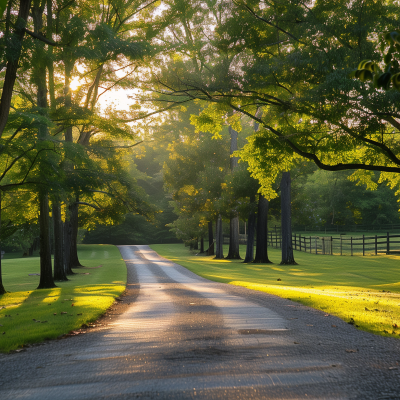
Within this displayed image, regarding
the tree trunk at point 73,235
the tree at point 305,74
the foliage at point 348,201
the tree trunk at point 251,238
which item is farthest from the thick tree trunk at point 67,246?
the foliage at point 348,201

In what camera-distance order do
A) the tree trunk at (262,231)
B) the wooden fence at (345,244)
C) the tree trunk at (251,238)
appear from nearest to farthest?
the tree trunk at (262,231) → the tree trunk at (251,238) → the wooden fence at (345,244)

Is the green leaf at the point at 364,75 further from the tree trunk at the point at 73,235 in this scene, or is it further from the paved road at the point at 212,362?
the tree trunk at the point at 73,235

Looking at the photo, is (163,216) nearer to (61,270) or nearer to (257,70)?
(61,270)

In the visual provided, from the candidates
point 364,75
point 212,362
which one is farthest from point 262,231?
point 364,75

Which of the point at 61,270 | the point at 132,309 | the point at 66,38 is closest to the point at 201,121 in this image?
the point at 66,38

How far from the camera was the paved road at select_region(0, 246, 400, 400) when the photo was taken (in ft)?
12.8

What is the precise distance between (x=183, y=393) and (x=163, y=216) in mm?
62663

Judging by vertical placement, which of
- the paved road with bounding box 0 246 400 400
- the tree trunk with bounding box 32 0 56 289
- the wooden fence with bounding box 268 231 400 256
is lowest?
the wooden fence with bounding box 268 231 400 256

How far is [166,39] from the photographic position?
792 inches

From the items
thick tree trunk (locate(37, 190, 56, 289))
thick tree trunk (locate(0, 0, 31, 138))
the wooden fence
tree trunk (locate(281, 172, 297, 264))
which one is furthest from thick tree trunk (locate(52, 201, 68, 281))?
the wooden fence

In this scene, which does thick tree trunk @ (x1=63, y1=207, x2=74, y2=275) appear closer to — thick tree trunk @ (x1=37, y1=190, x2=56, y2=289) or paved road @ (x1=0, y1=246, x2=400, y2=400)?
thick tree trunk @ (x1=37, y1=190, x2=56, y2=289)

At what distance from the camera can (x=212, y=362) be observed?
4781 millimetres

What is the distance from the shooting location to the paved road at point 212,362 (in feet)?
12.8

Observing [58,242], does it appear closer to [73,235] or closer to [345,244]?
[73,235]
